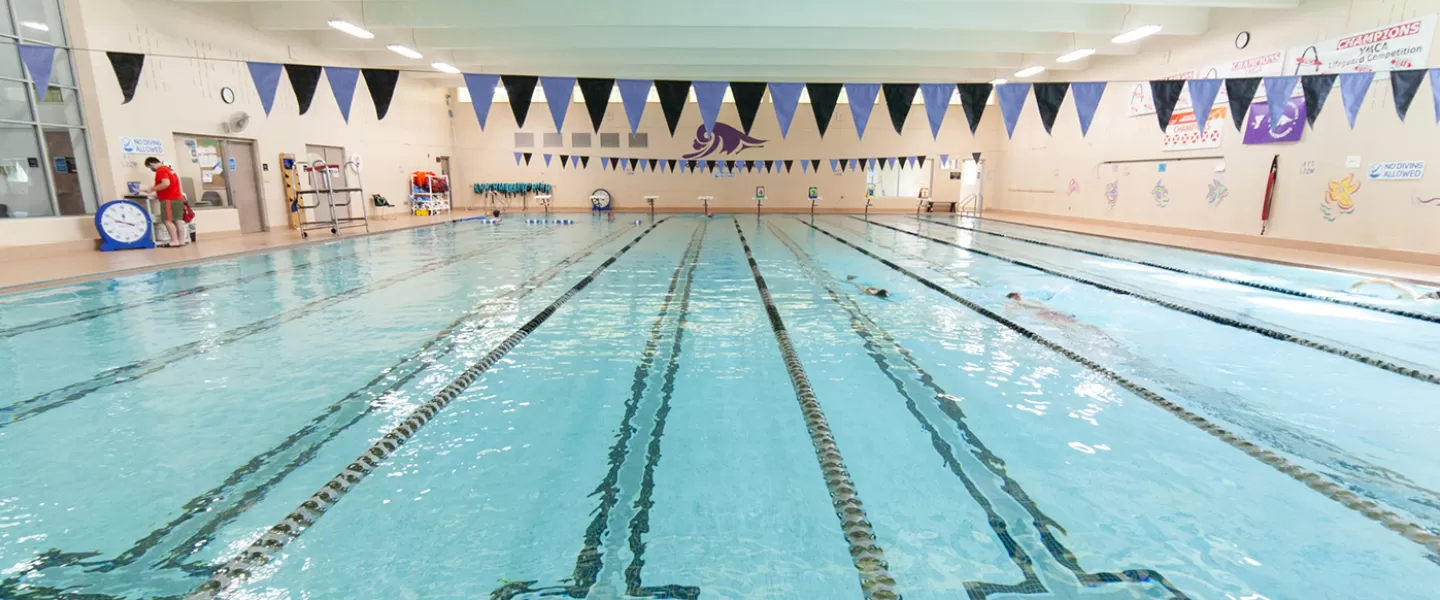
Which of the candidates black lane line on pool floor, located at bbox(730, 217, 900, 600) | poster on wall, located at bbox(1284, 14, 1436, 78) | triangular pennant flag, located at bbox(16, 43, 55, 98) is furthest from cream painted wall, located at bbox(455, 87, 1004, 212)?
black lane line on pool floor, located at bbox(730, 217, 900, 600)

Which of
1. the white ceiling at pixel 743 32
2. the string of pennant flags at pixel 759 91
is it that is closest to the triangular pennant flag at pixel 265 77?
the string of pennant flags at pixel 759 91

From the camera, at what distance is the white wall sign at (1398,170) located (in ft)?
21.6

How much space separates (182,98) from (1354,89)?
14259 mm

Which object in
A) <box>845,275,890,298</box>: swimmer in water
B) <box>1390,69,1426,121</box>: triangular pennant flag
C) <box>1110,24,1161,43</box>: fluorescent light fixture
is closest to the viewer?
<box>845,275,890,298</box>: swimmer in water

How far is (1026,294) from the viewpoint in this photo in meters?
5.27

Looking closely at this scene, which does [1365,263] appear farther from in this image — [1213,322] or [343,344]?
[343,344]

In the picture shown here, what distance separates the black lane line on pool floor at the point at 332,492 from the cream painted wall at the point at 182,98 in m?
6.95

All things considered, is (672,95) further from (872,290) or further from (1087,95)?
(1087,95)

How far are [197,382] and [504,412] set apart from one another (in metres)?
1.64

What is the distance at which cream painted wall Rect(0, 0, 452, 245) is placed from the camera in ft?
23.2

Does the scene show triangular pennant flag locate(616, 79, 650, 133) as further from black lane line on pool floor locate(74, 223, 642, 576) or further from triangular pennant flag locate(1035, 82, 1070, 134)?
triangular pennant flag locate(1035, 82, 1070, 134)

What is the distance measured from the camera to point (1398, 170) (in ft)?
22.3

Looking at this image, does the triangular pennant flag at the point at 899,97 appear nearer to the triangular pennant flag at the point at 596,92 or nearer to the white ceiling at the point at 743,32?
the white ceiling at the point at 743,32

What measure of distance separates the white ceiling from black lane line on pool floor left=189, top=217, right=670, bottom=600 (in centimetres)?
659
